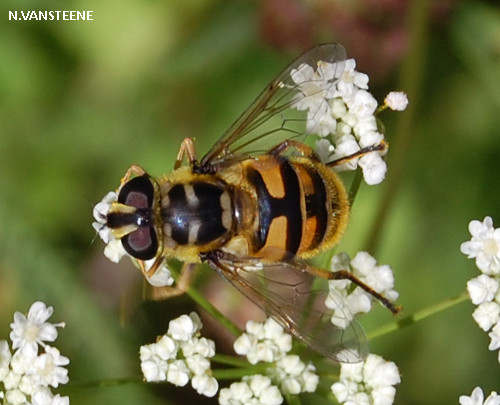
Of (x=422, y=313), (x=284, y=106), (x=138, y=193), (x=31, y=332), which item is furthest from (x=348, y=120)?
(x=31, y=332)

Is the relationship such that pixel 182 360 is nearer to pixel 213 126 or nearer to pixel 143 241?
pixel 143 241

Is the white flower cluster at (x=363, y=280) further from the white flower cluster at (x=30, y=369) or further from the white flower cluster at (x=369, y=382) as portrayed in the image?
the white flower cluster at (x=30, y=369)

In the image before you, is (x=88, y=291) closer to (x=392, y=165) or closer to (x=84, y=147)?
(x=84, y=147)

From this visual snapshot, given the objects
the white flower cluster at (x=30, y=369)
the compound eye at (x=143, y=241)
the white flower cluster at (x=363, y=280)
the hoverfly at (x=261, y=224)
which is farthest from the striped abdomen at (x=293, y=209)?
the white flower cluster at (x=30, y=369)

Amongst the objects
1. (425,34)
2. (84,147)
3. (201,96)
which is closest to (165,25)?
(201,96)

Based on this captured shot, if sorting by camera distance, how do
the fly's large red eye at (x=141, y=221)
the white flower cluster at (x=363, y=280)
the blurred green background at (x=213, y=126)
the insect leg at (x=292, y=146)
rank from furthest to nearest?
the blurred green background at (x=213, y=126) < the white flower cluster at (x=363, y=280) < the insect leg at (x=292, y=146) < the fly's large red eye at (x=141, y=221)

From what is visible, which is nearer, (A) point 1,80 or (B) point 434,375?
(B) point 434,375

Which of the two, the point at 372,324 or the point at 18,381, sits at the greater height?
the point at 372,324
